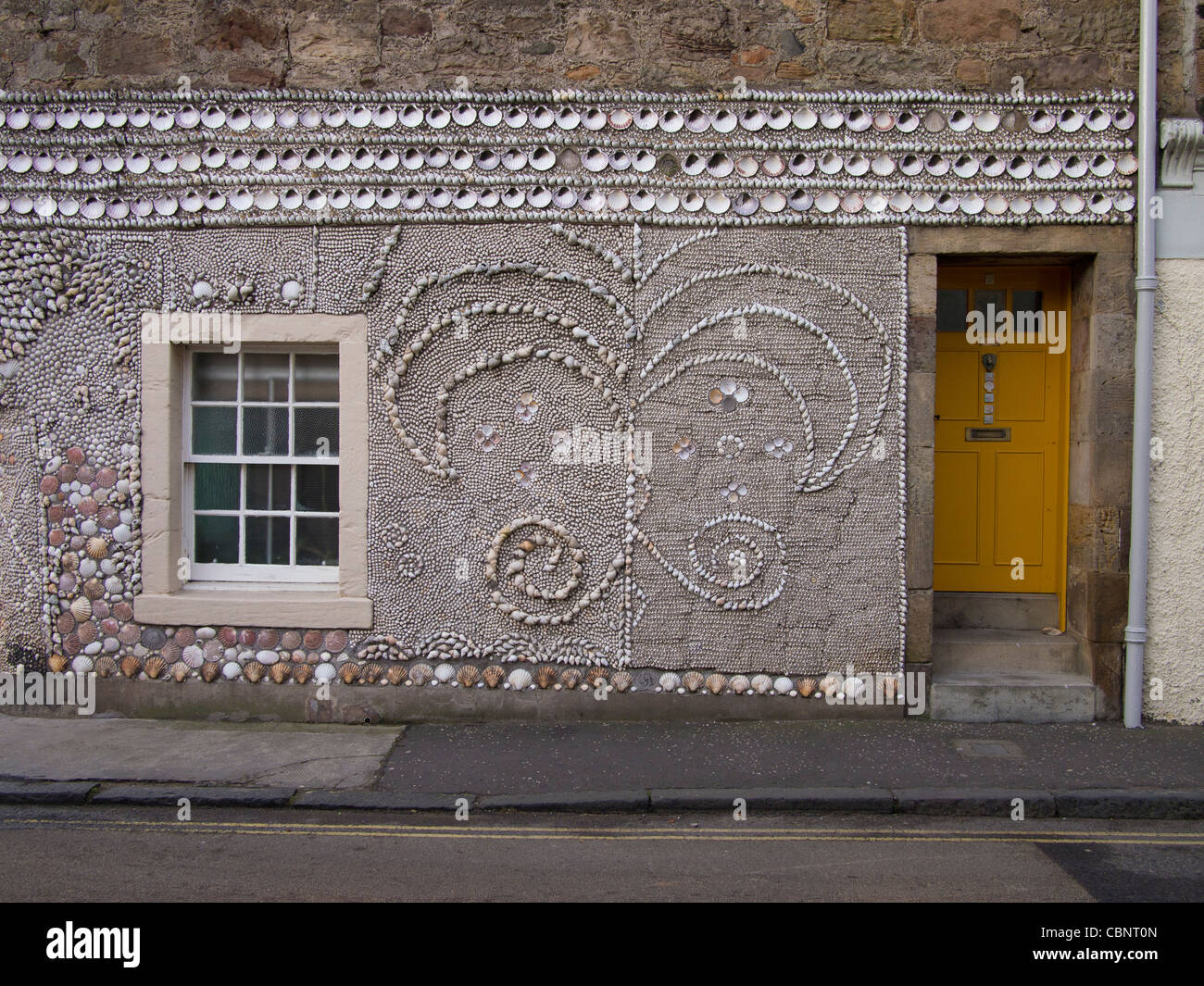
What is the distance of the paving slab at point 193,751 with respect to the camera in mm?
5461

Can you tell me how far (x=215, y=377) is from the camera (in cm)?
684

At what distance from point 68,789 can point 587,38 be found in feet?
18.3

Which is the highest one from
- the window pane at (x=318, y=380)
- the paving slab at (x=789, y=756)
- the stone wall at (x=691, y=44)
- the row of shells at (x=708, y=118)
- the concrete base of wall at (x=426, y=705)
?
the stone wall at (x=691, y=44)

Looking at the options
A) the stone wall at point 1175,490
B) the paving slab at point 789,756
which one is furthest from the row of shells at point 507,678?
the stone wall at point 1175,490

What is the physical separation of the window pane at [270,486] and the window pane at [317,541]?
191 millimetres

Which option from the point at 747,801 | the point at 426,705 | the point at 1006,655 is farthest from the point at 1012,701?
the point at 426,705

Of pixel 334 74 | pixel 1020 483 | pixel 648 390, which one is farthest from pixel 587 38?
pixel 1020 483

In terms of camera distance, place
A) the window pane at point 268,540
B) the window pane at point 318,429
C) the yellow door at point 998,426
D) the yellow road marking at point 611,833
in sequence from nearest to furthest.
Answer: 1. the yellow road marking at point 611,833
2. the window pane at point 318,429
3. the window pane at point 268,540
4. the yellow door at point 998,426

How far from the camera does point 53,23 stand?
22.1 feet

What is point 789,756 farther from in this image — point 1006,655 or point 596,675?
point 1006,655

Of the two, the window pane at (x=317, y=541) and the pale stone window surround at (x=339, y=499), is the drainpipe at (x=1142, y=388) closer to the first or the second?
the pale stone window surround at (x=339, y=499)

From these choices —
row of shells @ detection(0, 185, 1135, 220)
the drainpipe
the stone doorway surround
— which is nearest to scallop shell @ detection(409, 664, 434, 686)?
row of shells @ detection(0, 185, 1135, 220)

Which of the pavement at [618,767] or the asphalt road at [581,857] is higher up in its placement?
the pavement at [618,767]

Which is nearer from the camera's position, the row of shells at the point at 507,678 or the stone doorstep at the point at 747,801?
the stone doorstep at the point at 747,801
